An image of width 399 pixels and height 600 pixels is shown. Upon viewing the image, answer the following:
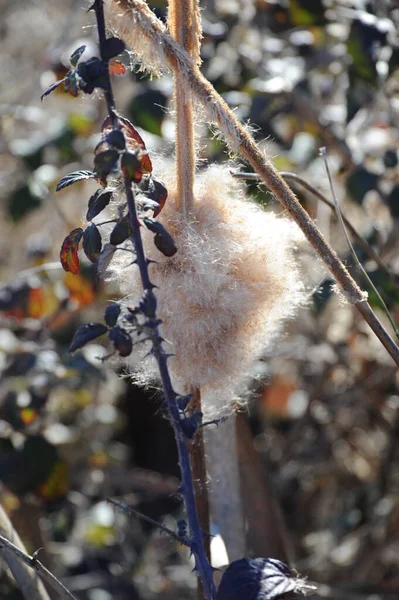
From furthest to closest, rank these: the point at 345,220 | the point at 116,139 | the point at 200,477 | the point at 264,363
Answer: the point at 264,363 < the point at 345,220 < the point at 200,477 < the point at 116,139

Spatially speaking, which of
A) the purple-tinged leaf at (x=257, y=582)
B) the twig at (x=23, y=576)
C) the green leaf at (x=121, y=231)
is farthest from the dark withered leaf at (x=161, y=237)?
the twig at (x=23, y=576)

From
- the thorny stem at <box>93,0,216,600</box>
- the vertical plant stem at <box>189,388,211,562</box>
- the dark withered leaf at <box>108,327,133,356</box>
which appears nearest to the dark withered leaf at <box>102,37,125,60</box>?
the thorny stem at <box>93,0,216,600</box>

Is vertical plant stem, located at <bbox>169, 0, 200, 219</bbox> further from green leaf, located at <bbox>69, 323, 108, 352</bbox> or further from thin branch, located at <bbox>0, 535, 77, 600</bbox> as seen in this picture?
thin branch, located at <bbox>0, 535, 77, 600</bbox>

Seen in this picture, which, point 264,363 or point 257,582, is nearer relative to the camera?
point 257,582

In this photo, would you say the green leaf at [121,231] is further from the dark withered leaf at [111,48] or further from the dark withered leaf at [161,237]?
the dark withered leaf at [111,48]

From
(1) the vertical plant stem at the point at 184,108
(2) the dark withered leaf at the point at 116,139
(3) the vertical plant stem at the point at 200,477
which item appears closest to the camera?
(2) the dark withered leaf at the point at 116,139

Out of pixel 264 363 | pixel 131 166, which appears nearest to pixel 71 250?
pixel 131 166

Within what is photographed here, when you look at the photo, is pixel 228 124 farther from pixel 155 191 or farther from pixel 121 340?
pixel 121 340
